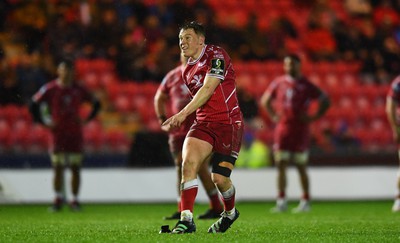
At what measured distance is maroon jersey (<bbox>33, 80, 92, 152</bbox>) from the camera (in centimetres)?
1384

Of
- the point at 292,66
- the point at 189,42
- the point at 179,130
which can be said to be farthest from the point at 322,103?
the point at 189,42

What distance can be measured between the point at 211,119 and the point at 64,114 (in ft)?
20.7

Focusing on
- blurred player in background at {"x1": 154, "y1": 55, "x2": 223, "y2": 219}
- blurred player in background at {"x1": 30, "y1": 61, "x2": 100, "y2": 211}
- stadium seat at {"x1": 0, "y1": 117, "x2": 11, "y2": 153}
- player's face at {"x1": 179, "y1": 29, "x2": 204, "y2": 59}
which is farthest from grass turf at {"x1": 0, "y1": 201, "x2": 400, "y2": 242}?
stadium seat at {"x1": 0, "y1": 117, "x2": 11, "y2": 153}

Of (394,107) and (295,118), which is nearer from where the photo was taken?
(394,107)

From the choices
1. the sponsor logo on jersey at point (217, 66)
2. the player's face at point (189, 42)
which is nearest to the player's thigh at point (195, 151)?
the sponsor logo on jersey at point (217, 66)

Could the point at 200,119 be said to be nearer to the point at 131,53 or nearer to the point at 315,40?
the point at 131,53

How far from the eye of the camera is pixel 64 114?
547 inches

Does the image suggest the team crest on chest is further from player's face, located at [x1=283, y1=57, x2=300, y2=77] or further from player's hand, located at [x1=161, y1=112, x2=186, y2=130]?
player's face, located at [x1=283, y1=57, x2=300, y2=77]

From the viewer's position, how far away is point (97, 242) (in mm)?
6922

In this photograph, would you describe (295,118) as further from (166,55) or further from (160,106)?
(166,55)

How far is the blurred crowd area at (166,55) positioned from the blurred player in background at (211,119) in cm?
869

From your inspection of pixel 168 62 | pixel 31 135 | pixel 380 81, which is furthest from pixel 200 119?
pixel 380 81

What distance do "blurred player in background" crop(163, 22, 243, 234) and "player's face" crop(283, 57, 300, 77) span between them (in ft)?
17.6

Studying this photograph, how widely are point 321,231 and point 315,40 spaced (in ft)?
47.1
